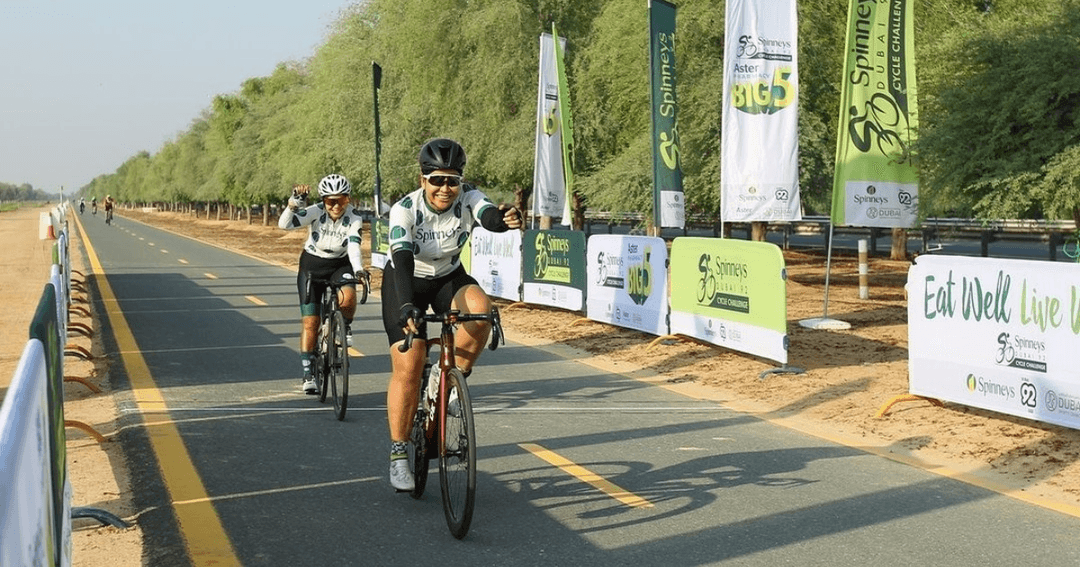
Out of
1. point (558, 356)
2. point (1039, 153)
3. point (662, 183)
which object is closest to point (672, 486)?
point (558, 356)

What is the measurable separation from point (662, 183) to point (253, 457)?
11560 mm

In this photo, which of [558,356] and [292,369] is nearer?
[292,369]

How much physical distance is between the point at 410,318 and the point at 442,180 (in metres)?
0.85

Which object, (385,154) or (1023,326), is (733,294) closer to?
(1023,326)

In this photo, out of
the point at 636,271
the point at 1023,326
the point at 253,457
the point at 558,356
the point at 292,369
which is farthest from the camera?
the point at 636,271

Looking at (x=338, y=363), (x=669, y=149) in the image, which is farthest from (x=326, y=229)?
(x=669, y=149)

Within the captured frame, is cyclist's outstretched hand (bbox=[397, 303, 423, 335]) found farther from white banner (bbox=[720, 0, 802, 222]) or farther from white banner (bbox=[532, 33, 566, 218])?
white banner (bbox=[532, 33, 566, 218])

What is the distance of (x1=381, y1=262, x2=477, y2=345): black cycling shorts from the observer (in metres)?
6.59

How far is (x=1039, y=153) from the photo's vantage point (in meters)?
18.5

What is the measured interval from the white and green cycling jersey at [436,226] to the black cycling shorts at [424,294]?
0.14 feet

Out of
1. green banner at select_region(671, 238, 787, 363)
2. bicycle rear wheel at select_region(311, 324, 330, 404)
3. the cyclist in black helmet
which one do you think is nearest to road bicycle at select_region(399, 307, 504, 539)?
A: the cyclist in black helmet

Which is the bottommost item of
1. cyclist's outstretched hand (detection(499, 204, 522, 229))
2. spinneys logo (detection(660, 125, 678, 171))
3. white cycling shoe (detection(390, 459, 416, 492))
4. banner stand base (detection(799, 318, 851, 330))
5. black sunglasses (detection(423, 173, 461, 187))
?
banner stand base (detection(799, 318, 851, 330))

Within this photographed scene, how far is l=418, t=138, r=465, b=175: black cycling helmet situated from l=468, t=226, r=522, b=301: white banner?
1309cm

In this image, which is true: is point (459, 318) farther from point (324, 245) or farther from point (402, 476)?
point (324, 245)
